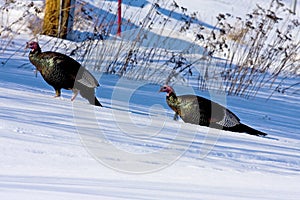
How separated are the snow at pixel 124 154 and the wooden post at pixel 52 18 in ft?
15.9

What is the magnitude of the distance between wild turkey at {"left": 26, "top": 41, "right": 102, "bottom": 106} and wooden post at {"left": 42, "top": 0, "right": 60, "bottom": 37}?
576cm

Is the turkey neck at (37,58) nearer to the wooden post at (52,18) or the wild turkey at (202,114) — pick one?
the wild turkey at (202,114)

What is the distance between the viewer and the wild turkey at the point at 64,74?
22.6 feet

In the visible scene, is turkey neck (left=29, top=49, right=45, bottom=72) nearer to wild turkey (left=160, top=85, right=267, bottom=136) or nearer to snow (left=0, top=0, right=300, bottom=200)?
snow (left=0, top=0, right=300, bottom=200)

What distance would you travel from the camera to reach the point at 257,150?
19.1ft

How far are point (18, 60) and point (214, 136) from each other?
4151 mm

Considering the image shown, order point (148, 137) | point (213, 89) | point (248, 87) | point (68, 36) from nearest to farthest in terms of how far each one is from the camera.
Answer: point (148, 137), point (213, 89), point (248, 87), point (68, 36)

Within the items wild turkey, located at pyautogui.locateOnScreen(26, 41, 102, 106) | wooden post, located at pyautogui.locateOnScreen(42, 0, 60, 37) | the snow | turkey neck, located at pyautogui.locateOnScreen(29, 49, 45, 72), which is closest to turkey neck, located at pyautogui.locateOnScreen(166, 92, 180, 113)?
the snow

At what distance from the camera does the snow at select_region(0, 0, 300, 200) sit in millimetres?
3797

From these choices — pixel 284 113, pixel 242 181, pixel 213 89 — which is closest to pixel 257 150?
pixel 242 181

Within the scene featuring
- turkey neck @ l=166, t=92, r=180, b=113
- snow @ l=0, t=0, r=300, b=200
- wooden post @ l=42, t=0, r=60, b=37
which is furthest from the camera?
wooden post @ l=42, t=0, r=60, b=37

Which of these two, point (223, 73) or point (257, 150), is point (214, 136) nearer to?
point (257, 150)

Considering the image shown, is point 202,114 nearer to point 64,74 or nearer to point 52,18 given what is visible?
point 64,74

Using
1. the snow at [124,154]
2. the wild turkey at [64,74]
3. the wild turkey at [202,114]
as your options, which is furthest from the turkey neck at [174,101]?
the wild turkey at [64,74]
